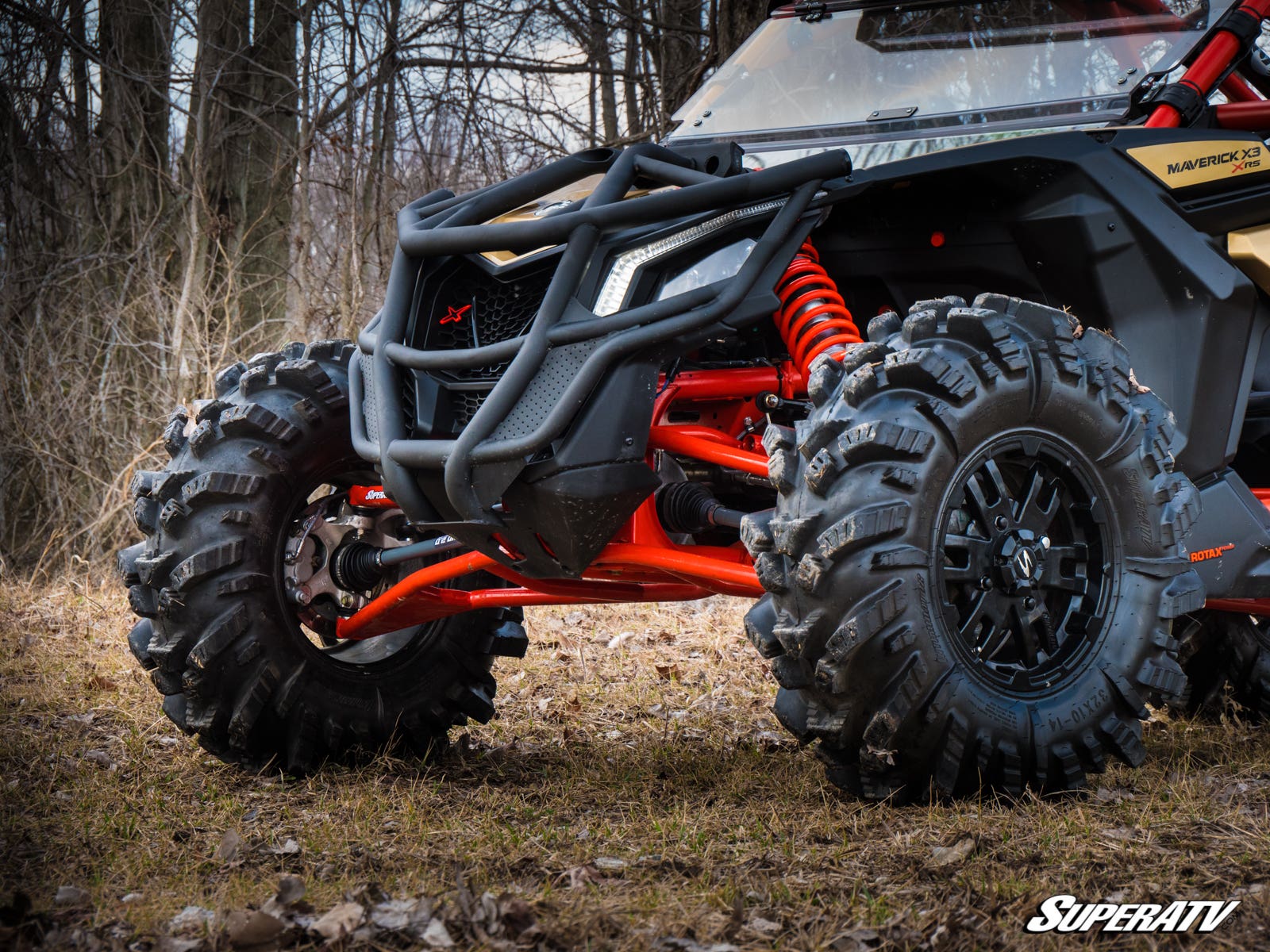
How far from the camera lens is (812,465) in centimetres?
342

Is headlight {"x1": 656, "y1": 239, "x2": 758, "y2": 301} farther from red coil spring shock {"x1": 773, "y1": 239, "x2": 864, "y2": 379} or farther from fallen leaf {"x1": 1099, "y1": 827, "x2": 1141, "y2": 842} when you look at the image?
fallen leaf {"x1": 1099, "y1": 827, "x2": 1141, "y2": 842}

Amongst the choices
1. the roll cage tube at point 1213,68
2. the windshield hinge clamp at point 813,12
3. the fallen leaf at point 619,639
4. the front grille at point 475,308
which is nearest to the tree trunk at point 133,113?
the fallen leaf at point 619,639

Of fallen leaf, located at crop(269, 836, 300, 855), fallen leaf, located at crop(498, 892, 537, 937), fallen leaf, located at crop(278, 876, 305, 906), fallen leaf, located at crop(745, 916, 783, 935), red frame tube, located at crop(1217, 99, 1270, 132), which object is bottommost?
fallen leaf, located at crop(269, 836, 300, 855)

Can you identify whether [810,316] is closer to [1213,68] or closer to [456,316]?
[456,316]

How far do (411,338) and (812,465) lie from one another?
1175 millimetres

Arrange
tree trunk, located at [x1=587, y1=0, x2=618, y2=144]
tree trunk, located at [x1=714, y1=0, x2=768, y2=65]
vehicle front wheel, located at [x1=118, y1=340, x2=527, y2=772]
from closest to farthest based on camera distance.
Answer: vehicle front wheel, located at [x1=118, y1=340, x2=527, y2=772] < tree trunk, located at [x1=714, y1=0, x2=768, y2=65] < tree trunk, located at [x1=587, y1=0, x2=618, y2=144]

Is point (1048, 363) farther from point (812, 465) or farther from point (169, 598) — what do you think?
point (169, 598)

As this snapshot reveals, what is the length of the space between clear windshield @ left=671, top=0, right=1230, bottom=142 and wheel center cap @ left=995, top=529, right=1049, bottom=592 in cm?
151

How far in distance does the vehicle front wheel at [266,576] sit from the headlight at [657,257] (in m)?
1.35

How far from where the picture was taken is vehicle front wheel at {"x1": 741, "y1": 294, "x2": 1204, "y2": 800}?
3400 millimetres

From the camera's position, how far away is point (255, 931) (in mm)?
2637

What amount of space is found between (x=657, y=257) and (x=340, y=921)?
1.84 meters

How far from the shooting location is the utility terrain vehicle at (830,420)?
11.4ft

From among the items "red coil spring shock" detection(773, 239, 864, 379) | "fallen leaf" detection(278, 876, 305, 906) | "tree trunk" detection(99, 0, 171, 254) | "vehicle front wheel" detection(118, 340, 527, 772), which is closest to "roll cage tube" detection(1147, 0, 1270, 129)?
"red coil spring shock" detection(773, 239, 864, 379)
